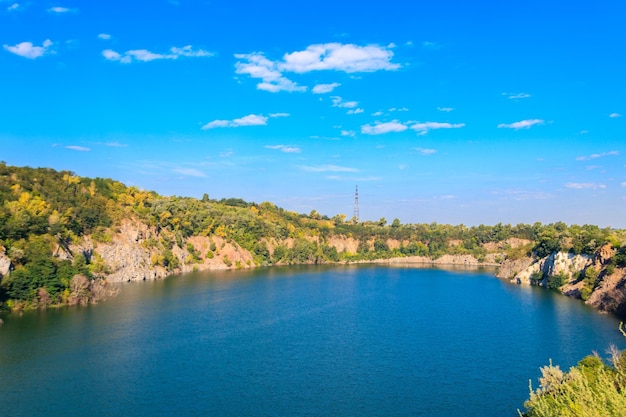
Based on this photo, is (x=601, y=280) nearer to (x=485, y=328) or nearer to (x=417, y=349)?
(x=485, y=328)

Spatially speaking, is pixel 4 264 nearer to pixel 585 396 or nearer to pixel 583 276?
pixel 585 396

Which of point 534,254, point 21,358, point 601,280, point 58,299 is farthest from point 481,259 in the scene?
point 21,358

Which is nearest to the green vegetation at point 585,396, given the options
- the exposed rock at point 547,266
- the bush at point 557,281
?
the exposed rock at point 547,266

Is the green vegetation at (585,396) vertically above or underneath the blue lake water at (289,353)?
above

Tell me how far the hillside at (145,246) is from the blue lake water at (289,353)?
6.65 m

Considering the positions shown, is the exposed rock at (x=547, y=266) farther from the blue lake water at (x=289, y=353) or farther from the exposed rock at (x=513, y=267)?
the blue lake water at (x=289, y=353)

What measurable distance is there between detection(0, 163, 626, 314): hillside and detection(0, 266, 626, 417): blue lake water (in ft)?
21.8

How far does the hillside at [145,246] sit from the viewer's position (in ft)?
252

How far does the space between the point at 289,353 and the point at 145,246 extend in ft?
297

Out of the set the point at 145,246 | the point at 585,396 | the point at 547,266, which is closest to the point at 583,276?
the point at 547,266

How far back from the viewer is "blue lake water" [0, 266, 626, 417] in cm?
3962

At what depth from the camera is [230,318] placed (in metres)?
72.1

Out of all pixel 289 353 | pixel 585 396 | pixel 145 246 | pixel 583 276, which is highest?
pixel 145 246

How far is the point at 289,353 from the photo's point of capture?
5334 cm
